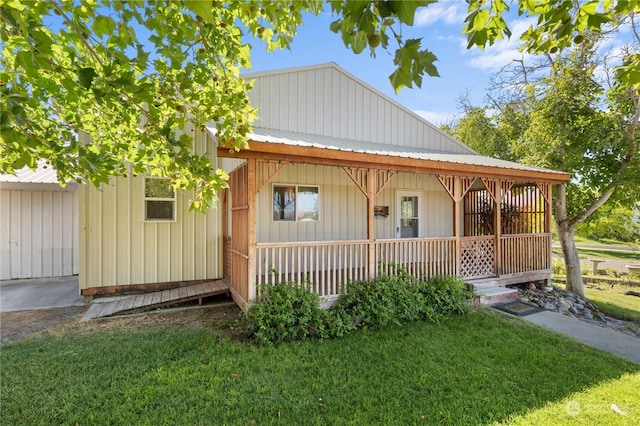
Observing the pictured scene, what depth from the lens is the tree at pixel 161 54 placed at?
4.76 ft

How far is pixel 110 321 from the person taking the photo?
17.5 ft

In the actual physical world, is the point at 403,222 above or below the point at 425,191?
below

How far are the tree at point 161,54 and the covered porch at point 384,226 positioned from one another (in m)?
1.32

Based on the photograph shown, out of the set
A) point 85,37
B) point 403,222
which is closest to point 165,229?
point 85,37

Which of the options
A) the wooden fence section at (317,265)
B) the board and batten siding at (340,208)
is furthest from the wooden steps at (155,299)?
the board and batten siding at (340,208)

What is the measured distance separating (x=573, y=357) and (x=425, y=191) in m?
5.95

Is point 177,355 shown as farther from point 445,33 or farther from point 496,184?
point 496,184

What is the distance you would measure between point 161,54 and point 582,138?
11.5m

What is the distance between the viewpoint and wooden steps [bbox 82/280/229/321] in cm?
561

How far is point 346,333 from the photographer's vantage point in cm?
492

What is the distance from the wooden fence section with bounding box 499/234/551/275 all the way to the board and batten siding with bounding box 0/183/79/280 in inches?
472

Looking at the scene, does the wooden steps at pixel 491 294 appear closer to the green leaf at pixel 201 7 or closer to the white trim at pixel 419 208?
the white trim at pixel 419 208

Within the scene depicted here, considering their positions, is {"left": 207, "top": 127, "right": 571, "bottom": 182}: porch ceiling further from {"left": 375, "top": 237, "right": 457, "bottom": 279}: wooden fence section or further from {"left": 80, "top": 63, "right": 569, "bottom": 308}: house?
{"left": 375, "top": 237, "right": 457, "bottom": 279}: wooden fence section

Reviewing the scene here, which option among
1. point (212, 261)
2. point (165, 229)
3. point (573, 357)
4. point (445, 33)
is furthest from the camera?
point (212, 261)
